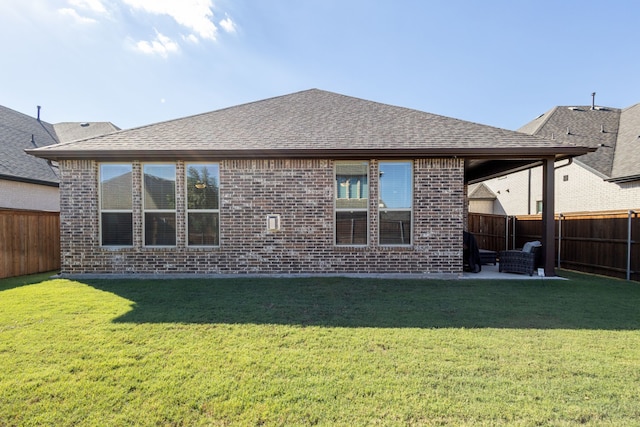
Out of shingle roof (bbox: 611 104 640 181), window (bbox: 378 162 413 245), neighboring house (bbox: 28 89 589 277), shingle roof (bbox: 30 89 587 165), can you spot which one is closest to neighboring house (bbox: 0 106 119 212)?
neighboring house (bbox: 28 89 589 277)

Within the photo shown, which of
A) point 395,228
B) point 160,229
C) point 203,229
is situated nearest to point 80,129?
point 160,229

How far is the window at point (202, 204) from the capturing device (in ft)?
24.4

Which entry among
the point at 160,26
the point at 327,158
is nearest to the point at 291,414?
the point at 327,158

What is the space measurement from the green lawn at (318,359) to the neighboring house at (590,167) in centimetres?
809

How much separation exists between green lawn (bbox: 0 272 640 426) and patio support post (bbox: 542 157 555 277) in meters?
1.78

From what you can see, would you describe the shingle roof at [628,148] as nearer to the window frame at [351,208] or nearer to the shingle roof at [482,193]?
the shingle roof at [482,193]

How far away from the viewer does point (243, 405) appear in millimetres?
2414

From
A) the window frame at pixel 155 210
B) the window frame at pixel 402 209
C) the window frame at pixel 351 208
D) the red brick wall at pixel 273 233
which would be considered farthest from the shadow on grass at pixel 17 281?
the window frame at pixel 402 209

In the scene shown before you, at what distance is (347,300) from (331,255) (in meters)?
2.10

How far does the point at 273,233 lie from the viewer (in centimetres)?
737

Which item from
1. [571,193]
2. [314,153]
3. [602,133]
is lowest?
[571,193]

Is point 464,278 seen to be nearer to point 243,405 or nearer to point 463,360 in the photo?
point 463,360

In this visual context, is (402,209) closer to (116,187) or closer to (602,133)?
(116,187)

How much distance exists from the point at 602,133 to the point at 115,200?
19.5 meters
